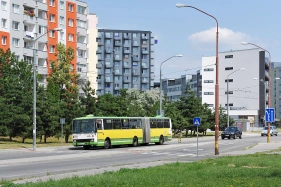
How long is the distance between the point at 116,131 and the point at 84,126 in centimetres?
322

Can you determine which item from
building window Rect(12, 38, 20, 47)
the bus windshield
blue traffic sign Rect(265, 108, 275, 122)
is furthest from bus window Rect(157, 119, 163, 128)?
building window Rect(12, 38, 20, 47)

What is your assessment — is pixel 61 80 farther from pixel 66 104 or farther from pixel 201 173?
pixel 201 173

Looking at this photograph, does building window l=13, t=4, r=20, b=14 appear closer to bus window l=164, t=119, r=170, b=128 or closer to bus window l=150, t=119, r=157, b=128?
bus window l=164, t=119, r=170, b=128

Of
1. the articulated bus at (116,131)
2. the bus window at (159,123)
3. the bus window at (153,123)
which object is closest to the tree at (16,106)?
the articulated bus at (116,131)

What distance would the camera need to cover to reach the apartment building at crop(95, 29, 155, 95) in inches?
6093

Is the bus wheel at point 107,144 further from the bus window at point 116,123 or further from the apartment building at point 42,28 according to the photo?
the apartment building at point 42,28

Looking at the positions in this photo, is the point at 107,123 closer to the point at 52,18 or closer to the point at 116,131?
the point at 116,131

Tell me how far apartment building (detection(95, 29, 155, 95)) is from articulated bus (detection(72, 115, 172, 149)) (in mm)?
104766

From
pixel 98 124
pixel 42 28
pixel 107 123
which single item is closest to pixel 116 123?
pixel 107 123

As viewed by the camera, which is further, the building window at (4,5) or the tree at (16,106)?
the building window at (4,5)

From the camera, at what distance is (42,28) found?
86.1m

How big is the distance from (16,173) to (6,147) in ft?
77.0

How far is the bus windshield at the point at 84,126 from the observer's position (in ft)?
136

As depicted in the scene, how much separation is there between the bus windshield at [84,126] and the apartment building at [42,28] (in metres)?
39.4
